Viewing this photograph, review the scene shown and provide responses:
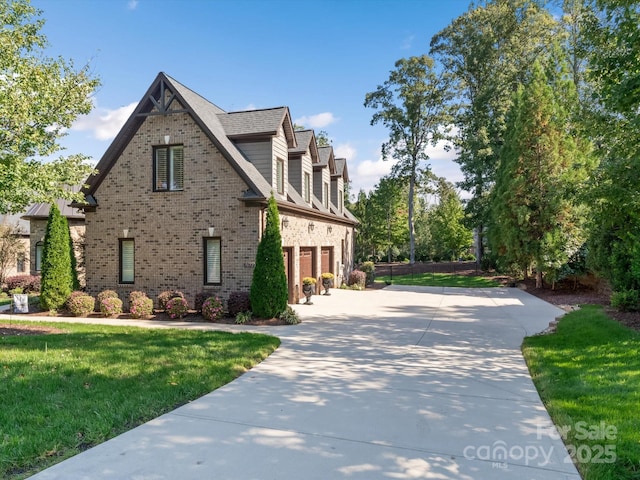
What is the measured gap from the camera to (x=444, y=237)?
38.8m

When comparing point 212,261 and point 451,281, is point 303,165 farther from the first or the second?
point 451,281

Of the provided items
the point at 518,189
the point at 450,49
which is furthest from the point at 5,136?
the point at 450,49

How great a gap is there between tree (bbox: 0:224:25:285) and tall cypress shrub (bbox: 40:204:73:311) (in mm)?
12278

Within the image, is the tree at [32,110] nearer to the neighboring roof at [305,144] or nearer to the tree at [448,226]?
the neighboring roof at [305,144]

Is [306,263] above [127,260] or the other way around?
the other way around

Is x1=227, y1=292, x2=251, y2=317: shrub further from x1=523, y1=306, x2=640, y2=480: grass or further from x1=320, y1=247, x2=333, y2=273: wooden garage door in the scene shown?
x1=320, y1=247, x2=333, y2=273: wooden garage door

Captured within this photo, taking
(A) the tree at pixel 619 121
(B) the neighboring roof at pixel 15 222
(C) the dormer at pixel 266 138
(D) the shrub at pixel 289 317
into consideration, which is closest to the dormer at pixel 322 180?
(C) the dormer at pixel 266 138

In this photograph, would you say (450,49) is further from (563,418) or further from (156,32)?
(563,418)

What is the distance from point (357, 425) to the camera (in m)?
4.28

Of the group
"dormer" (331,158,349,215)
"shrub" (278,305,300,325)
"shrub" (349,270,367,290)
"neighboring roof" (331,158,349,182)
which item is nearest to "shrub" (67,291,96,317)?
"shrub" (278,305,300,325)

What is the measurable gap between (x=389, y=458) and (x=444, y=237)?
122ft

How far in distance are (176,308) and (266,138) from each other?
6506 millimetres

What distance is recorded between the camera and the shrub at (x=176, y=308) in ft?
38.4

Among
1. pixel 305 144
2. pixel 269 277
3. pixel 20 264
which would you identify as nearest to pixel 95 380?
pixel 269 277
